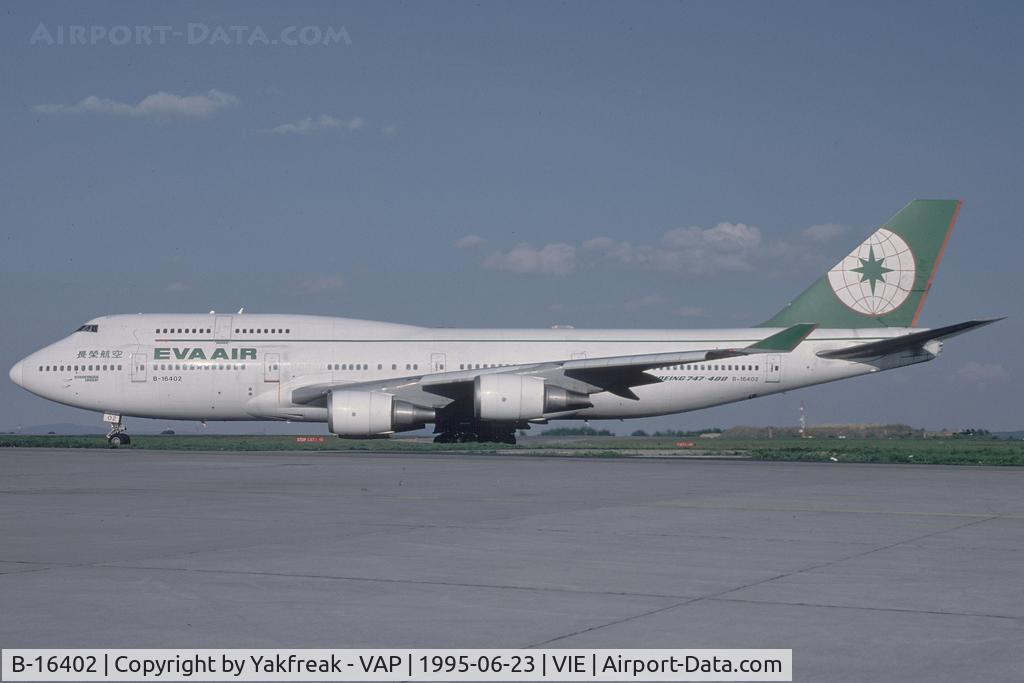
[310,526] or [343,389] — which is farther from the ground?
[343,389]

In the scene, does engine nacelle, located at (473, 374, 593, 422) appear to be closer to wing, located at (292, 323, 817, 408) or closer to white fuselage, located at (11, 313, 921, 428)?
wing, located at (292, 323, 817, 408)

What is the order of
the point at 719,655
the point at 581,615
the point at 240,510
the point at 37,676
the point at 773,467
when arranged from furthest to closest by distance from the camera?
the point at 773,467
the point at 240,510
the point at 581,615
the point at 719,655
the point at 37,676

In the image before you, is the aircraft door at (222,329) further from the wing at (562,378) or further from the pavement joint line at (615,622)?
the pavement joint line at (615,622)

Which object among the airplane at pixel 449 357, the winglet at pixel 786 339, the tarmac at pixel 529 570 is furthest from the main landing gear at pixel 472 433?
the tarmac at pixel 529 570

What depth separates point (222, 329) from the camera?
33.1m

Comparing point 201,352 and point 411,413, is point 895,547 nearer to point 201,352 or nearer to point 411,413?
point 411,413

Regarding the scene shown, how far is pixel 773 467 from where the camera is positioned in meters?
23.6

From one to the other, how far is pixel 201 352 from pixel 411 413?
291 inches

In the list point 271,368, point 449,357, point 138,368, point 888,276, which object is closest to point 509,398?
point 449,357

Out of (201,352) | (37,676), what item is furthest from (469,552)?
(201,352)

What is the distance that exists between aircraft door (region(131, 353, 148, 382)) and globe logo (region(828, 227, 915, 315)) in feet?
69.8

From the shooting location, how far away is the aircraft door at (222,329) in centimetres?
3291

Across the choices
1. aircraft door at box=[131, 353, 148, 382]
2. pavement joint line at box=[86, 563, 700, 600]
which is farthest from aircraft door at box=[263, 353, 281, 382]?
pavement joint line at box=[86, 563, 700, 600]

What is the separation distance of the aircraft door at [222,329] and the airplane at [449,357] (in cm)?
4
